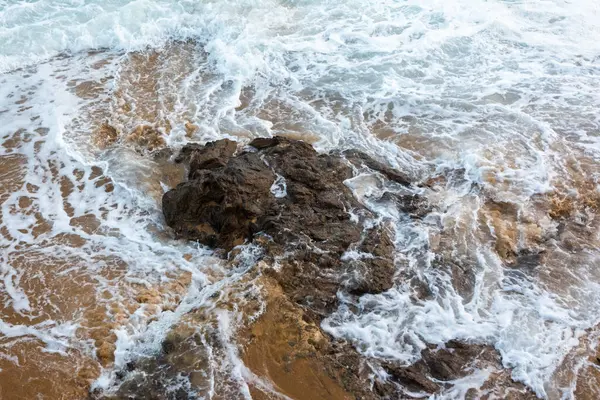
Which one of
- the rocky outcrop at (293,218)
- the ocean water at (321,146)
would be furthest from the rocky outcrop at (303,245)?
the ocean water at (321,146)

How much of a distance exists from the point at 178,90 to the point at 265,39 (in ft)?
9.98

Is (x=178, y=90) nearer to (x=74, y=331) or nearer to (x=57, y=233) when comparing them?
(x=57, y=233)

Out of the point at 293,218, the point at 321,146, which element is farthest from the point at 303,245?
the point at 321,146

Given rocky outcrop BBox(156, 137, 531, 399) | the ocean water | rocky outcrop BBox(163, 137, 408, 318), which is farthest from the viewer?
rocky outcrop BBox(163, 137, 408, 318)

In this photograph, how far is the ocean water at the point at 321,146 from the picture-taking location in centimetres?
445

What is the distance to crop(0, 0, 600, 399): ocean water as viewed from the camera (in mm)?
4449

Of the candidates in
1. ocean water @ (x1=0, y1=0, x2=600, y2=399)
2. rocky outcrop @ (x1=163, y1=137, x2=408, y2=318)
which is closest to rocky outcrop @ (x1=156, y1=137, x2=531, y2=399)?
rocky outcrop @ (x1=163, y1=137, x2=408, y2=318)

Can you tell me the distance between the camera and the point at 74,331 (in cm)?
433

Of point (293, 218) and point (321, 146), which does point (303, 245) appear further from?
point (321, 146)

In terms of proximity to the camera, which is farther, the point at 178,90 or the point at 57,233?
the point at 178,90

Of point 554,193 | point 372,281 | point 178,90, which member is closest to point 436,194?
point 554,193

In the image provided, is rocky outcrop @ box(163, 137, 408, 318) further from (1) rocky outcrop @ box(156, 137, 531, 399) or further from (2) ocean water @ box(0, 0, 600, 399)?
(2) ocean water @ box(0, 0, 600, 399)

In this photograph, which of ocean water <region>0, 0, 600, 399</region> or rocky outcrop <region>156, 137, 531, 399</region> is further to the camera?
ocean water <region>0, 0, 600, 399</region>

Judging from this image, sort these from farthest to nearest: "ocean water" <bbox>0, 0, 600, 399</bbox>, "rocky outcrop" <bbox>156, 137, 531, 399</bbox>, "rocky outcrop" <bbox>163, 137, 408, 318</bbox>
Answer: "rocky outcrop" <bbox>163, 137, 408, 318</bbox>, "ocean water" <bbox>0, 0, 600, 399</bbox>, "rocky outcrop" <bbox>156, 137, 531, 399</bbox>
